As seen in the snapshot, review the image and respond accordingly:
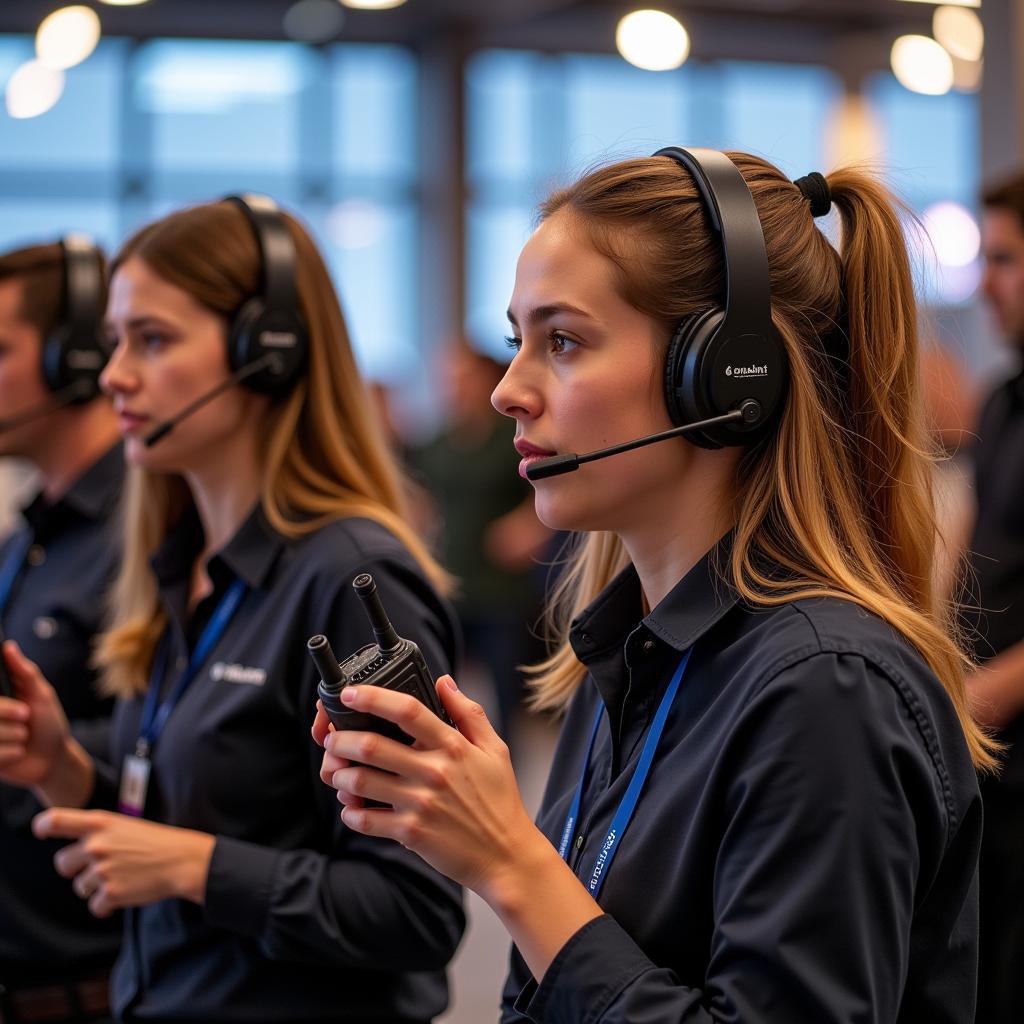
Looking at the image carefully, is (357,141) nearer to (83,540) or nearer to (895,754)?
(83,540)

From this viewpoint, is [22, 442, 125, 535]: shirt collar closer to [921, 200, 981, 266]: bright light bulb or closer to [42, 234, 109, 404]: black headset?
[42, 234, 109, 404]: black headset

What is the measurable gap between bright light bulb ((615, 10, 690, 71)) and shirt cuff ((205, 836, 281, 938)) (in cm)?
672

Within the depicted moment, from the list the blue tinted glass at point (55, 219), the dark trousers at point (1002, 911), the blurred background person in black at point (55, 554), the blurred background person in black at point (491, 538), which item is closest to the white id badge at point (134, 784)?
the blurred background person in black at point (55, 554)

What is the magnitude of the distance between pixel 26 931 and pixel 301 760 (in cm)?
75

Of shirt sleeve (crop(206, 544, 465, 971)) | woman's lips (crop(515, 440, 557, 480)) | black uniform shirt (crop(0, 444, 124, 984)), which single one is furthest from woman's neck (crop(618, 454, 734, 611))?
black uniform shirt (crop(0, 444, 124, 984))

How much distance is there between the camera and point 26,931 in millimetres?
2049

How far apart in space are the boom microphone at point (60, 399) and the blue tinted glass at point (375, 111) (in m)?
7.77

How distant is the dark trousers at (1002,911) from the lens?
2.35 metres

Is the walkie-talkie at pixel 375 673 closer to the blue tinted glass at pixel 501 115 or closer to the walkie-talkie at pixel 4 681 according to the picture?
the walkie-talkie at pixel 4 681

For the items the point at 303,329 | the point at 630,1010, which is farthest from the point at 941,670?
A: the point at 303,329

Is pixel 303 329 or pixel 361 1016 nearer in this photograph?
pixel 361 1016

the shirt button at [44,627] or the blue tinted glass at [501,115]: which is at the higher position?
the blue tinted glass at [501,115]

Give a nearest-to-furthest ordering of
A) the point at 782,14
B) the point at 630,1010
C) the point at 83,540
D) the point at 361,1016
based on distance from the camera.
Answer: the point at 630,1010, the point at 361,1016, the point at 83,540, the point at 782,14

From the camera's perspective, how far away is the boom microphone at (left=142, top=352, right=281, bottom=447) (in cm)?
178
